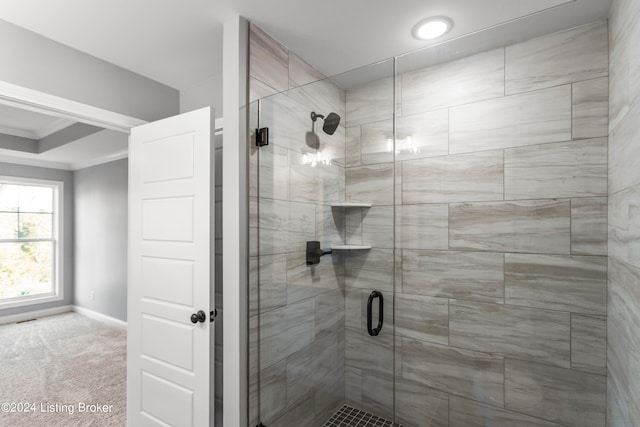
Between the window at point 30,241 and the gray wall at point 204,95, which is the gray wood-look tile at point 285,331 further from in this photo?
the window at point 30,241

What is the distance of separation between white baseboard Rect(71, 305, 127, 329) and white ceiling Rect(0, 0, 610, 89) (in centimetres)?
378

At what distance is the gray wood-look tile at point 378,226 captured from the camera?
135 centimetres

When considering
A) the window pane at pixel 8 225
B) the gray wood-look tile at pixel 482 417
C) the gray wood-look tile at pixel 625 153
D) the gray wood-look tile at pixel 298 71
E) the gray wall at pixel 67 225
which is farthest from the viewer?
the gray wall at pixel 67 225

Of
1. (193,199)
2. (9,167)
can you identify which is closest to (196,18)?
(193,199)

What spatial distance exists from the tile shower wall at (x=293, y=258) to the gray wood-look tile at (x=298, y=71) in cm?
14

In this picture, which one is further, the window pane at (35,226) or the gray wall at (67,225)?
the gray wall at (67,225)

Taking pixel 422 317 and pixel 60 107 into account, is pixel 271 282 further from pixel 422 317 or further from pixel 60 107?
pixel 60 107

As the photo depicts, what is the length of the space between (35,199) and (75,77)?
14.3ft

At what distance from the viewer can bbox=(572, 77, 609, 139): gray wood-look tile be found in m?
1.03

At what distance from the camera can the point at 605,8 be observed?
1075mm

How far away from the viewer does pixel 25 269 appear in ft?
16.0

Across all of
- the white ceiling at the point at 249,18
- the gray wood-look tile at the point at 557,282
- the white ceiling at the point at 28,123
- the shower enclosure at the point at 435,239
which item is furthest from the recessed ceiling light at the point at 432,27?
the white ceiling at the point at 28,123

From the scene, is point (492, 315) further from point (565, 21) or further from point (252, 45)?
point (252, 45)

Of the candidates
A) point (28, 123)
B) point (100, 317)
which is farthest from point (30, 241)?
point (28, 123)
